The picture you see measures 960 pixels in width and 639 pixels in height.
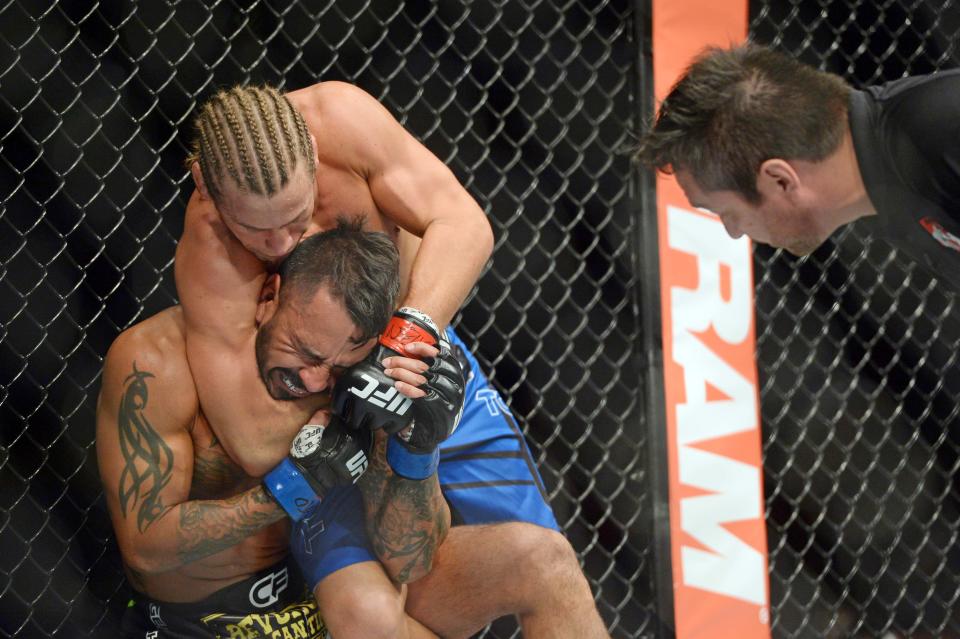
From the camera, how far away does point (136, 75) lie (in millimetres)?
2496

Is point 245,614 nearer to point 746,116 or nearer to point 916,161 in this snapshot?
point 746,116

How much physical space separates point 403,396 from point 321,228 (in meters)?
0.37

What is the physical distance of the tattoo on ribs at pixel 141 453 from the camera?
1.81m

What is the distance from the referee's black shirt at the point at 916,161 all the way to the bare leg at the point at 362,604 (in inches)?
39.4

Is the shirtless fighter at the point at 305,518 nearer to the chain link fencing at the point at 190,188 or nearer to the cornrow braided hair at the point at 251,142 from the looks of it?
the cornrow braided hair at the point at 251,142

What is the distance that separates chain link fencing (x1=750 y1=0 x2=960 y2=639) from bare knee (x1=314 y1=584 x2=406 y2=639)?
1339 millimetres

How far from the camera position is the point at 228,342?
1781mm

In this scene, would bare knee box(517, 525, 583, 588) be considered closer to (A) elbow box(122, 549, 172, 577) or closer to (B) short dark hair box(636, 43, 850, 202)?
(A) elbow box(122, 549, 172, 577)

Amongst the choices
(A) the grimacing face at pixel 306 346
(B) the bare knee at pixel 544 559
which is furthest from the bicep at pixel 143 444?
(B) the bare knee at pixel 544 559

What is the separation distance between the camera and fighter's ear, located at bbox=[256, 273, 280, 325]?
1.81m

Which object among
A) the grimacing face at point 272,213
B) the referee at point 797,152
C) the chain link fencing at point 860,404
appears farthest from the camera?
the chain link fencing at point 860,404

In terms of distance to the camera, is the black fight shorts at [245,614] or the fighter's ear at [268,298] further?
the black fight shorts at [245,614]

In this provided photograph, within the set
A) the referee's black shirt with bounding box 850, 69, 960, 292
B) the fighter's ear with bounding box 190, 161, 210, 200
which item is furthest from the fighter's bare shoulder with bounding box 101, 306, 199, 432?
the referee's black shirt with bounding box 850, 69, 960, 292

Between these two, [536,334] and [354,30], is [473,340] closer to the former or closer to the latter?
[536,334]
